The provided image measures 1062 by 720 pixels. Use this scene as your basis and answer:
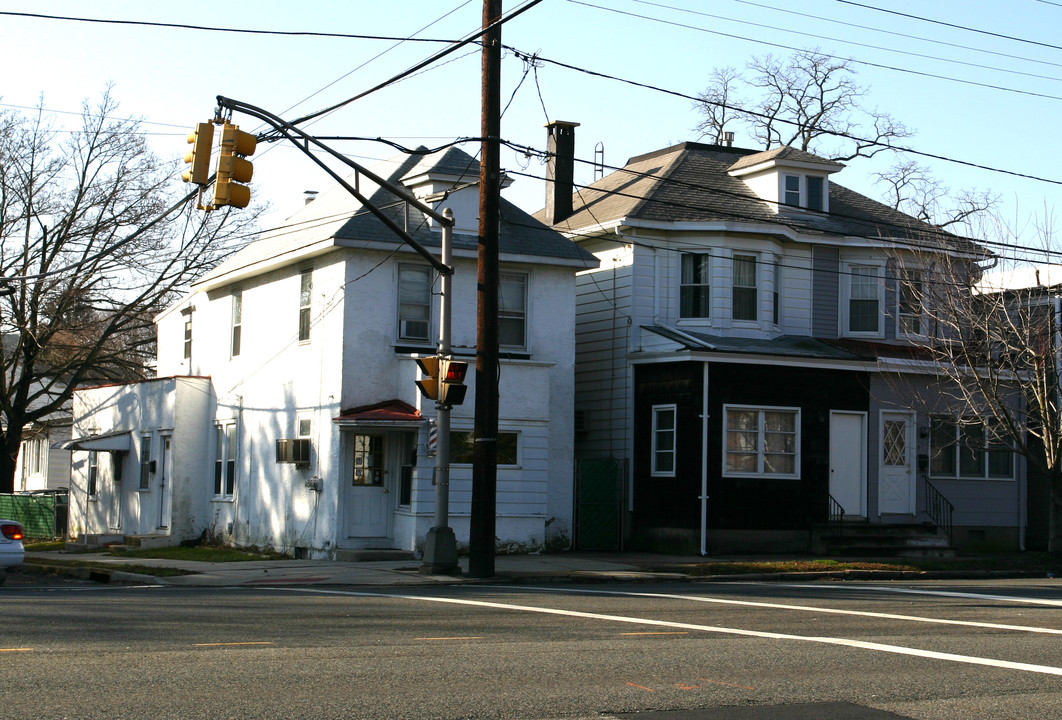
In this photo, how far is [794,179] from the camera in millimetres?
28875

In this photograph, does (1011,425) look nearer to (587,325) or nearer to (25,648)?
(587,325)

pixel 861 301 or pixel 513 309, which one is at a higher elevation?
pixel 861 301

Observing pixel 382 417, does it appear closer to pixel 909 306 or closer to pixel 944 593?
pixel 944 593

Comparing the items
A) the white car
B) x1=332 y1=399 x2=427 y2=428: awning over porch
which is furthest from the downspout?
the white car

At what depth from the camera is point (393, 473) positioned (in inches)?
940

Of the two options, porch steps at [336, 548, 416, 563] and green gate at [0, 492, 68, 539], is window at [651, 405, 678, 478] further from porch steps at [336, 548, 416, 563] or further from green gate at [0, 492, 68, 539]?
green gate at [0, 492, 68, 539]

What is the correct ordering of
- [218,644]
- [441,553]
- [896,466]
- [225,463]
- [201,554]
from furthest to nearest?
[225,463] → [896,466] → [201,554] → [441,553] → [218,644]

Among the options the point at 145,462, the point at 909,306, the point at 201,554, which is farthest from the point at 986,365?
the point at 145,462

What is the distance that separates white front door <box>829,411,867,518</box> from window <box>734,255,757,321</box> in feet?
10.00

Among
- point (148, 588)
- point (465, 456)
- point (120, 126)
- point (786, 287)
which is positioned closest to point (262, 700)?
point (148, 588)

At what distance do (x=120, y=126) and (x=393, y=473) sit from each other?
705 inches

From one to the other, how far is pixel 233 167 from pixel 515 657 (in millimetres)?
8106

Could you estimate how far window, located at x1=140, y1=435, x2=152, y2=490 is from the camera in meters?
29.5

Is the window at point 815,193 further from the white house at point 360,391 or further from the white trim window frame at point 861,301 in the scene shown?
the white house at point 360,391
